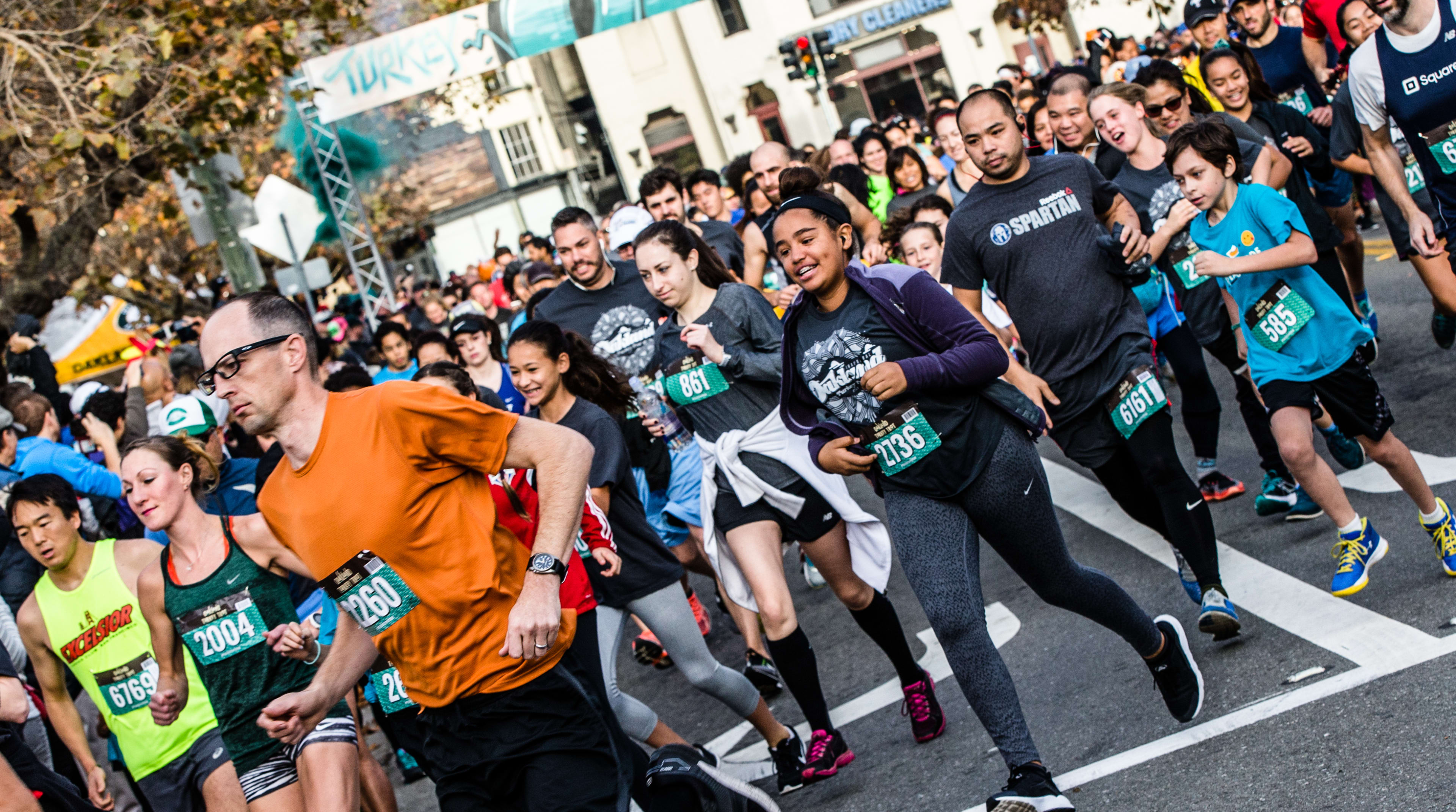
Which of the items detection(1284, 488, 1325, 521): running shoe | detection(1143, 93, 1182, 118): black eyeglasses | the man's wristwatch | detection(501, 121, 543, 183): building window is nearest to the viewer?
the man's wristwatch

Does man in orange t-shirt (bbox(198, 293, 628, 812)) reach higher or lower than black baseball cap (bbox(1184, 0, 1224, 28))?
lower

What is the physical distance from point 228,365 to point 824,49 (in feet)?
73.6

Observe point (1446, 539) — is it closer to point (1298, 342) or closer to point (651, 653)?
point (1298, 342)

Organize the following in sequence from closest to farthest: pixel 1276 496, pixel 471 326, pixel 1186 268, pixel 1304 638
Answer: pixel 1304 638 < pixel 1276 496 < pixel 1186 268 < pixel 471 326

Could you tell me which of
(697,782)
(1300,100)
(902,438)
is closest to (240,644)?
(697,782)

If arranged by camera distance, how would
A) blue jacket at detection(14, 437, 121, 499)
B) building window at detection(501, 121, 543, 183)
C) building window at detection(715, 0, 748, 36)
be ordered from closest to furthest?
blue jacket at detection(14, 437, 121, 499) < building window at detection(715, 0, 748, 36) < building window at detection(501, 121, 543, 183)

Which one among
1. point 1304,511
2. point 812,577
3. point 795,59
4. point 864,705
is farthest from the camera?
point 795,59

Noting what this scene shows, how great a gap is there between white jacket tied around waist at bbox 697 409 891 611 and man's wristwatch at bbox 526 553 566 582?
199 centimetres

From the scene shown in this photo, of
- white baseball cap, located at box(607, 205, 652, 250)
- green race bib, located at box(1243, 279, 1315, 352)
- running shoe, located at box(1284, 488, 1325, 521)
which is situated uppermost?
white baseball cap, located at box(607, 205, 652, 250)

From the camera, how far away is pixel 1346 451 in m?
6.36

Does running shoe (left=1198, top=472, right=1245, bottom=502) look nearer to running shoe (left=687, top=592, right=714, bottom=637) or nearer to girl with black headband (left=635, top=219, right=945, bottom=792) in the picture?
girl with black headband (left=635, top=219, right=945, bottom=792)

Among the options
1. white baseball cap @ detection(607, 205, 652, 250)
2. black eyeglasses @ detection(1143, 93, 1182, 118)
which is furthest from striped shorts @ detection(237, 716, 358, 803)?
black eyeglasses @ detection(1143, 93, 1182, 118)

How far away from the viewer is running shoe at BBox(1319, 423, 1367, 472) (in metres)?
6.34

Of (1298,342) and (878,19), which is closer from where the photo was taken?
(1298,342)
